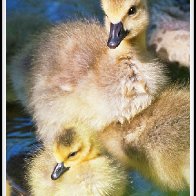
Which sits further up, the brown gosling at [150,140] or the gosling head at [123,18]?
the gosling head at [123,18]

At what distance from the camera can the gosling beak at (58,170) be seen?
1303mm

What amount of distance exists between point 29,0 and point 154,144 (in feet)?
1.28

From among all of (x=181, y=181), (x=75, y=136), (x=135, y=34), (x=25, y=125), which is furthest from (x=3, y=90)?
(x=181, y=181)

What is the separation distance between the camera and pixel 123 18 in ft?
4.19

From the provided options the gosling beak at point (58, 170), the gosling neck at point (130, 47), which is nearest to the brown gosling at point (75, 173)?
the gosling beak at point (58, 170)

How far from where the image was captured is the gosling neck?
1.34m

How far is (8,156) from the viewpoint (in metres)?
1.37

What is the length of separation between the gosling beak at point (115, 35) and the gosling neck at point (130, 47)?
61mm

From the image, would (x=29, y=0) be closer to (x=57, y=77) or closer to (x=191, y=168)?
(x=57, y=77)

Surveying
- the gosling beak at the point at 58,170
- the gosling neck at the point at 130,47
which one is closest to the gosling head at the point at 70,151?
the gosling beak at the point at 58,170

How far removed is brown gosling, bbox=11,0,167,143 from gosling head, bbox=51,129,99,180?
0.13 ft

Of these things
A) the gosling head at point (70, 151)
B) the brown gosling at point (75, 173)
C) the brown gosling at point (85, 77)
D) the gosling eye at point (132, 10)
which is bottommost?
the brown gosling at point (75, 173)

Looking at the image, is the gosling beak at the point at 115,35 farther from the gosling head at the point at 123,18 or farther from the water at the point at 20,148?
the water at the point at 20,148

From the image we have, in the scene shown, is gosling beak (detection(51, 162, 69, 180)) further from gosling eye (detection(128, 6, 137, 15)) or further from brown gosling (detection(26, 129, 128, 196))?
gosling eye (detection(128, 6, 137, 15))
